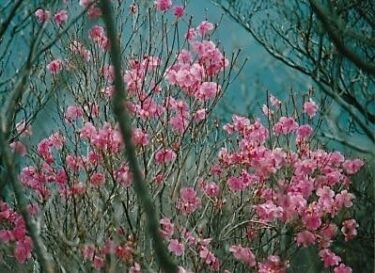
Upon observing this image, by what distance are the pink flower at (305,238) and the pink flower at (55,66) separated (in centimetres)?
254

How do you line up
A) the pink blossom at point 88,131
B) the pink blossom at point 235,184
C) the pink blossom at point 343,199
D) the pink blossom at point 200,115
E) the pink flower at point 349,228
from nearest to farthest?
the pink blossom at point 88,131
the pink blossom at point 200,115
the pink blossom at point 235,184
the pink blossom at point 343,199
the pink flower at point 349,228

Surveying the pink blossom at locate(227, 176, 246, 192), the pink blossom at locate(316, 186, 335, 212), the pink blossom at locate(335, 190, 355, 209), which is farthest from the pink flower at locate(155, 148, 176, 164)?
the pink blossom at locate(335, 190, 355, 209)

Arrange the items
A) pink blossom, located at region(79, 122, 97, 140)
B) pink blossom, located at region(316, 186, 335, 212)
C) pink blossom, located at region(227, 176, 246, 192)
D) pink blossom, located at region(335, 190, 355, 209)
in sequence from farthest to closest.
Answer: pink blossom, located at region(335, 190, 355, 209), pink blossom, located at region(316, 186, 335, 212), pink blossom, located at region(227, 176, 246, 192), pink blossom, located at region(79, 122, 97, 140)

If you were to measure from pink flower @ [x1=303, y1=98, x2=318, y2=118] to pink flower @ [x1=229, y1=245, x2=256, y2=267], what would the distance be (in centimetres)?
159

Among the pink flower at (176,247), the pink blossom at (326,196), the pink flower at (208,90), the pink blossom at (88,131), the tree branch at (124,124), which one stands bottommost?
the tree branch at (124,124)

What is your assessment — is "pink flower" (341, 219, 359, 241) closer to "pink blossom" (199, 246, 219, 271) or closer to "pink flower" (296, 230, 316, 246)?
"pink flower" (296, 230, 316, 246)

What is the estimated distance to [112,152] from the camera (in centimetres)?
591

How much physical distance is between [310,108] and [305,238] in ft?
4.43

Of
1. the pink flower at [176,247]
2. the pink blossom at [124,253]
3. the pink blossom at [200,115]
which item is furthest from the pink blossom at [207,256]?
the pink blossom at [200,115]

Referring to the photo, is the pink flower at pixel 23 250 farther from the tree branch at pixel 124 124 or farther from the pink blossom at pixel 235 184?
the tree branch at pixel 124 124

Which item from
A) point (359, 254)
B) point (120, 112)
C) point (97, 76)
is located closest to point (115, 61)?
point (120, 112)

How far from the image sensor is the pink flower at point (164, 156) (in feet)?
19.3

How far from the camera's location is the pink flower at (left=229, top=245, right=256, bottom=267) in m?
5.87

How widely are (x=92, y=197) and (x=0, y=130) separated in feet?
13.2
